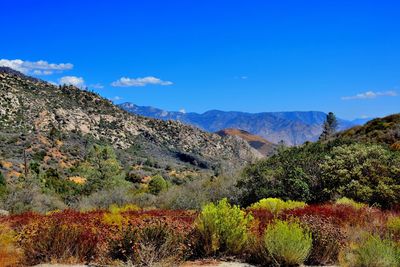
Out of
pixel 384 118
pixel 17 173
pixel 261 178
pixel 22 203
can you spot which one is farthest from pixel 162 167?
pixel 261 178

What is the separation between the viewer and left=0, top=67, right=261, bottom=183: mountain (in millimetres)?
66562

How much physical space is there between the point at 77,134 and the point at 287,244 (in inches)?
2897

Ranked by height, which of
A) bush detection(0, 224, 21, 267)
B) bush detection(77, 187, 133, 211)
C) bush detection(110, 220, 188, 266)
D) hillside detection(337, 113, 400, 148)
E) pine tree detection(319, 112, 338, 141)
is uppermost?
pine tree detection(319, 112, 338, 141)

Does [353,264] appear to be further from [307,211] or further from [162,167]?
[162,167]

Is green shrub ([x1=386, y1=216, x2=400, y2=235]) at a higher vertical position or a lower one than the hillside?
lower

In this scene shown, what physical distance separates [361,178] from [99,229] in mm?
12938

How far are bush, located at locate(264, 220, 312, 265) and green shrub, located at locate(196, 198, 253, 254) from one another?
0.88 metres

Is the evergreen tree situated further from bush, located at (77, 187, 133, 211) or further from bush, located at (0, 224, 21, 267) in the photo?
bush, located at (0, 224, 21, 267)

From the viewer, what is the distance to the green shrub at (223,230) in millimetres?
9391

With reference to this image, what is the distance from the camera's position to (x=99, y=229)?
33.7 ft

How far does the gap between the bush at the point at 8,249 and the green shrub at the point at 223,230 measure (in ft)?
12.4

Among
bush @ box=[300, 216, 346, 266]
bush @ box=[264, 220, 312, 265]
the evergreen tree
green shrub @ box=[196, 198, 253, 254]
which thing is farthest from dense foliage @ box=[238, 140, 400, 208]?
the evergreen tree

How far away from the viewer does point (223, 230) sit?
941cm

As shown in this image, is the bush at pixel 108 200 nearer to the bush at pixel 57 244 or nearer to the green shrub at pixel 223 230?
the bush at pixel 57 244
